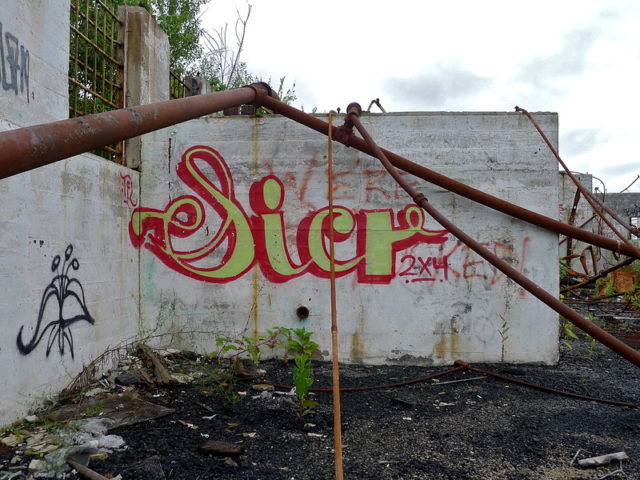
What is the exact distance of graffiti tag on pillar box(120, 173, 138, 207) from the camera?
5.21 metres

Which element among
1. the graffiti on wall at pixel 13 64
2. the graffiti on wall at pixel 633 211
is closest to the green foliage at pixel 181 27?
the graffiti on wall at pixel 13 64

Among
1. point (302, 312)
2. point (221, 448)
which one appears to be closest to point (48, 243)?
point (221, 448)

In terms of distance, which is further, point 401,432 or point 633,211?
point 633,211

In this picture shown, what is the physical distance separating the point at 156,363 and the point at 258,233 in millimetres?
1719

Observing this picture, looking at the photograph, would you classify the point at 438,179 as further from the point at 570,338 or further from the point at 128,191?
the point at 570,338

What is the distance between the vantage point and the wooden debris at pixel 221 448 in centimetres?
319

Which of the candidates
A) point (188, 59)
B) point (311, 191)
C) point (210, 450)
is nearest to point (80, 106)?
point (311, 191)

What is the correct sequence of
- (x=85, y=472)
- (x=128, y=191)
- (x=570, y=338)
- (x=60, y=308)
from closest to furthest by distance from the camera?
(x=85, y=472) → (x=60, y=308) → (x=128, y=191) → (x=570, y=338)

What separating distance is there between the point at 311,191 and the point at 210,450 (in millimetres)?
3056

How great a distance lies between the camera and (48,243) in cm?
387

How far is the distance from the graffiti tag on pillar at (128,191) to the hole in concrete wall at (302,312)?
2.15m

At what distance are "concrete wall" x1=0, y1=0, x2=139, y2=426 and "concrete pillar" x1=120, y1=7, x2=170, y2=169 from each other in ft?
2.34

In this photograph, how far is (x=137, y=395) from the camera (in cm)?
428

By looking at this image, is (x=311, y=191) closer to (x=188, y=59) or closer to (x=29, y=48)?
(x=29, y=48)
